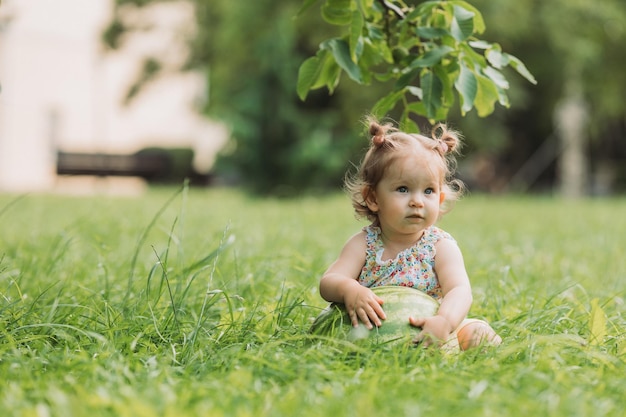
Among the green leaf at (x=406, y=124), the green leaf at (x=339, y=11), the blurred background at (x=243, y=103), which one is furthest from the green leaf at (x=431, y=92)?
the blurred background at (x=243, y=103)

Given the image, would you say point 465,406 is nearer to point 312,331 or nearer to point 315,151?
point 312,331

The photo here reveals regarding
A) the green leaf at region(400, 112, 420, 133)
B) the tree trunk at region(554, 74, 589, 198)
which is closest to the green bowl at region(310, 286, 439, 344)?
the green leaf at region(400, 112, 420, 133)

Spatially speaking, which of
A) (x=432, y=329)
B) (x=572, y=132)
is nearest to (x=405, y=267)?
(x=432, y=329)

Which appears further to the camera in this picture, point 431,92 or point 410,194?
point 431,92

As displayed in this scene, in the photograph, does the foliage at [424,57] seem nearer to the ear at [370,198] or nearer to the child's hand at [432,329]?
the ear at [370,198]

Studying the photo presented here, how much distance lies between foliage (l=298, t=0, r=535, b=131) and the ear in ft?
1.30

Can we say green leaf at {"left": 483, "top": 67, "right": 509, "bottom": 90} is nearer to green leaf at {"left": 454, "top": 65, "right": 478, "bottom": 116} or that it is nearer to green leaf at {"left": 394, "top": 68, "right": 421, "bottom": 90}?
green leaf at {"left": 454, "top": 65, "right": 478, "bottom": 116}

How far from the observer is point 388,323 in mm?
2605

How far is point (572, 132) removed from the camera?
75.3ft

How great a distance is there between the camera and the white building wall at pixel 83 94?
27.3 m

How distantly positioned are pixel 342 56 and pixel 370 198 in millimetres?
550

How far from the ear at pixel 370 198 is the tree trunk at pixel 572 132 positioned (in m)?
20.1

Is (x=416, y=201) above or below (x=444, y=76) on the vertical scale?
below

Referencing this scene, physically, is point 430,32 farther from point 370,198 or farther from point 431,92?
point 370,198
